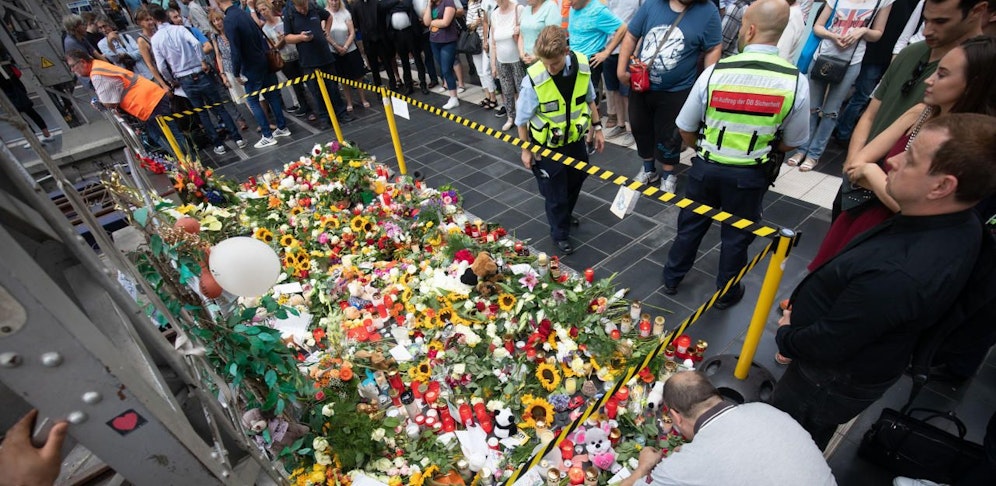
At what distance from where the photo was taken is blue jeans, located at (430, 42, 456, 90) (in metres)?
8.29

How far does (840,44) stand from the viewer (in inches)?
188

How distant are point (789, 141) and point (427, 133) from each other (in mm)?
5635

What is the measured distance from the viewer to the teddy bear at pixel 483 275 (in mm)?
4051

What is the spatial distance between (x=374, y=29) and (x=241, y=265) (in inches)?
271

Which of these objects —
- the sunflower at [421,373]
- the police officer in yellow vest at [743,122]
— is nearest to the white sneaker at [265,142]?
the sunflower at [421,373]

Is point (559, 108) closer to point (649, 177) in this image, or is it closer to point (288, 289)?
point (649, 177)

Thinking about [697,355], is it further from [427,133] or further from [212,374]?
[427,133]

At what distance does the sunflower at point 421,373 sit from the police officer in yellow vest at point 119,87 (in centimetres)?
579

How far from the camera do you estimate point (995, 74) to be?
2.28 metres

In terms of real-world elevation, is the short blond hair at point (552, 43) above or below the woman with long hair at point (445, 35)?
above

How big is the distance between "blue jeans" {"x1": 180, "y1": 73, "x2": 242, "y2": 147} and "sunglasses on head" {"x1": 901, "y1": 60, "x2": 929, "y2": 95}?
832 centimetres

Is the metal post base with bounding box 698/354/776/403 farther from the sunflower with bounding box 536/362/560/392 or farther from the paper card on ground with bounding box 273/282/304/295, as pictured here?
the paper card on ground with bounding box 273/282/304/295

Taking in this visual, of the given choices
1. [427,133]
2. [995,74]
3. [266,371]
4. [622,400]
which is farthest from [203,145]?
[995,74]

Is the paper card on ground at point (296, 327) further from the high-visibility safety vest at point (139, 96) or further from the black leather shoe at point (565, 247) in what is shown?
the high-visibility safety vest at point (139, 96)
